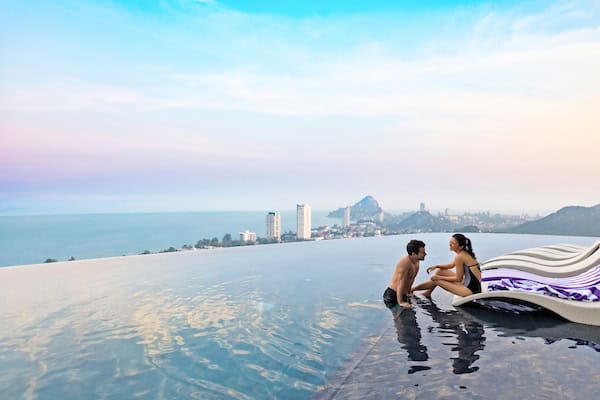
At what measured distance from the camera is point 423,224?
81.0 feet

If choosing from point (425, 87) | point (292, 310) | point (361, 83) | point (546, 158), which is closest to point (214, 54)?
point (361, 83)

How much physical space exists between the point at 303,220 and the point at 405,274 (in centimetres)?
1726

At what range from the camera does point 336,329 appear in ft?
14.2

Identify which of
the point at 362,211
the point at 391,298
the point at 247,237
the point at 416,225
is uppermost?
the point at 362,211

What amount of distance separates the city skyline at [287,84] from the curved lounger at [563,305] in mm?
9491

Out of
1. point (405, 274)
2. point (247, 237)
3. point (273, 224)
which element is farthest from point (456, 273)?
point (273, 224)

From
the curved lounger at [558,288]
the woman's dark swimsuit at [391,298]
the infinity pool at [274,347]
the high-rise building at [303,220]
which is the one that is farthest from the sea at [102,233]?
the curved lounger at [558,288]

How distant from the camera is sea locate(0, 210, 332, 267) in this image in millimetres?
12711

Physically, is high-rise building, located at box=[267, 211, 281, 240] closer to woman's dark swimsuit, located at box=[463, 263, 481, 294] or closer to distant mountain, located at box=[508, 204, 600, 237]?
woman's dark swimsuit, located at box=[463, 263, 481, 294]

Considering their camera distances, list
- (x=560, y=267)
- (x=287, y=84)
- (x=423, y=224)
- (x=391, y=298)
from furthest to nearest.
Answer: (x=423, y=224) → (x=287, y=84) → (x=560, y=267) → (x=391, y=298)

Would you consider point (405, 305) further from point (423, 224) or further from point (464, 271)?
point (423, 224)

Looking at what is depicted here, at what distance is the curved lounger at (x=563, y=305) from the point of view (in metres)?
4.29

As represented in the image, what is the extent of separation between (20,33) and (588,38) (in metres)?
15.9

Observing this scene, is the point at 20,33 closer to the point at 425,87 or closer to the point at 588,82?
the point at 425,87
